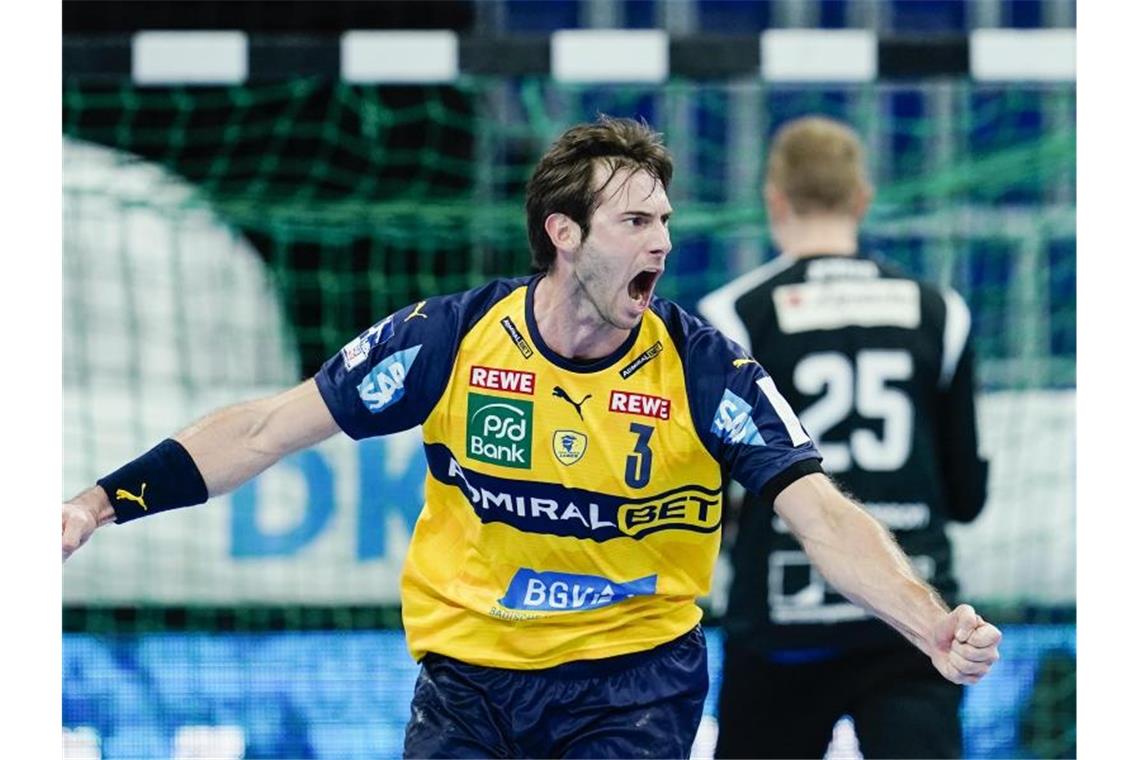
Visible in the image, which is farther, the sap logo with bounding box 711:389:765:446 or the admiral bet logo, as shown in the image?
the admiral bet logo

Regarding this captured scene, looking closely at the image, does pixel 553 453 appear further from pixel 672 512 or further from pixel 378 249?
pixel 378 249

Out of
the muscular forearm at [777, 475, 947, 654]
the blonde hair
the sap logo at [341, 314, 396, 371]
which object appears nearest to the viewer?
the muscular forearm at [777, 475, 947, 654]

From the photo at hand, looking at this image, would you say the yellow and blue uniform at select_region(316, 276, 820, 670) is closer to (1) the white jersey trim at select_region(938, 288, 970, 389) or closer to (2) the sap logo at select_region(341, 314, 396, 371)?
(2) the sap logo at select_region(341, 314, 396, 371)

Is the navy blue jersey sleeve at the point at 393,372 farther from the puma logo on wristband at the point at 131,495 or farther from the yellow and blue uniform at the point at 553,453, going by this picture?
the puma logo on wristband at the point at 131,495

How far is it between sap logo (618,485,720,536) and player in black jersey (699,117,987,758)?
1030 mm

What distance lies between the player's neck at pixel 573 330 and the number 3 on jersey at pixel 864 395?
3.85 ft

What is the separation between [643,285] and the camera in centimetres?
402

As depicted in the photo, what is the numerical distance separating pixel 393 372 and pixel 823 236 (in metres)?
1.76

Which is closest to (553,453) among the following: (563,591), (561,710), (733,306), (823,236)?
(563,591)

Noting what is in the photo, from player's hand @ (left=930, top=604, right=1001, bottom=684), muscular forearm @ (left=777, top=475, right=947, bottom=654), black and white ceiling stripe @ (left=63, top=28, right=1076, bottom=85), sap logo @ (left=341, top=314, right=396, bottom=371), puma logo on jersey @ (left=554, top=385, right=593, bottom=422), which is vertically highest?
black and white ceiling stripe @ (left=63, top=28, right=1076, bottom=85)

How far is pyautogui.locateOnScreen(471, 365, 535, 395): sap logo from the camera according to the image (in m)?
4.08

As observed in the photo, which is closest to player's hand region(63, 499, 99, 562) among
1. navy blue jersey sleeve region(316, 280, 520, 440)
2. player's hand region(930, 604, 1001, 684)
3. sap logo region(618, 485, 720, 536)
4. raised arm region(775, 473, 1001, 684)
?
navy blue jersey sleeve region(316, 280, 520, 440)
